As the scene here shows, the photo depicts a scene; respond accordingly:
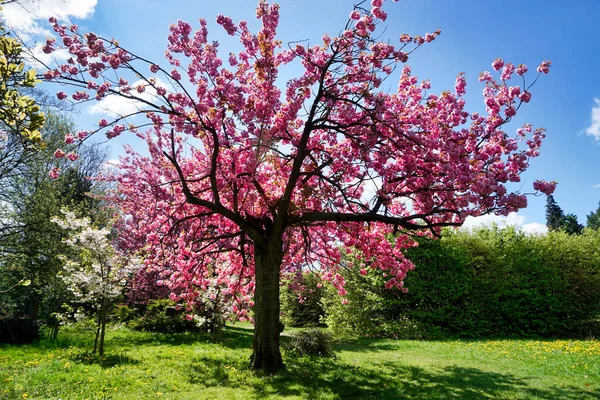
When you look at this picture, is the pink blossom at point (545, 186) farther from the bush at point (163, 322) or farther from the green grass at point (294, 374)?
the bush at point (163, 322)

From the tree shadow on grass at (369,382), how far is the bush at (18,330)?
7282 mm

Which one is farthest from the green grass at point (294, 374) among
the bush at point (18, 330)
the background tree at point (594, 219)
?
the background tree at point (594, 219)

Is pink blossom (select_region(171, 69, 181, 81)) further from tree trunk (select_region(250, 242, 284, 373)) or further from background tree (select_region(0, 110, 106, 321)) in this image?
background tree (select_region(0, 110, 106, 321))

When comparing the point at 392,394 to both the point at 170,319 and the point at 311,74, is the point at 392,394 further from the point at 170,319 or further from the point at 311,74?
the point at 170,319

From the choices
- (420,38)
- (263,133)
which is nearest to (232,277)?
(263,133)

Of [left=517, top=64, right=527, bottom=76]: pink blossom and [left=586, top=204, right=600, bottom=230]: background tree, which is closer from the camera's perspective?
[left=517, top=64, right=527, bottom=76]: pink blossom

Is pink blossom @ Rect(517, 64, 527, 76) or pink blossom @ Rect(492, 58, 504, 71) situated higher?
pink blossom @ Rect(492, 58, 504, 71)

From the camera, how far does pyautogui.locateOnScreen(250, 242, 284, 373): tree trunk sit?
820 centimetres

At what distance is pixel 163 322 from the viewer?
1527 cm

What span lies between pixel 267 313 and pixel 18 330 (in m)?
9.64

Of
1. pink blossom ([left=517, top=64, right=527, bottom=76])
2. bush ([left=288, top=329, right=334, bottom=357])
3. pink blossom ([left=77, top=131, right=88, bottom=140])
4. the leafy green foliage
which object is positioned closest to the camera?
the leafy green foliage

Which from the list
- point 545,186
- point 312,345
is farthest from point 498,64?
point 312,345

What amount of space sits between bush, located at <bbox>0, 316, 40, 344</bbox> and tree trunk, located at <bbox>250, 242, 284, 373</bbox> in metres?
9.02

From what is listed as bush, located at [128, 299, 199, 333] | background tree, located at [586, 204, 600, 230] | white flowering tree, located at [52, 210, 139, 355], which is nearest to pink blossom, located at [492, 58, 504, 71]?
white flowering tree, located at [52, 210, 139, 355]
